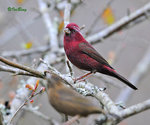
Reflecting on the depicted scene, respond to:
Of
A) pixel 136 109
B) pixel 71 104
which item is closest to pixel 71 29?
pixel 71 104

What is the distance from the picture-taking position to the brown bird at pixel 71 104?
1.94m

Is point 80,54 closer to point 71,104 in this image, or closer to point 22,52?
point 71,104

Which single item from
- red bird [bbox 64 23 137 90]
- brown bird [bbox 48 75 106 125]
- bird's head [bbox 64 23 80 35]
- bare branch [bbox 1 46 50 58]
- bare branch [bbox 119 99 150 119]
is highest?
bare branch [bbox 1 46 50 58]

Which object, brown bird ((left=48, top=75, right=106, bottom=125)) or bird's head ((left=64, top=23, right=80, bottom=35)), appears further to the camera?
bird's head ((left=64, top=23, right=80, bottom=35))

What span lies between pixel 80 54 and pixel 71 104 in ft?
5.27

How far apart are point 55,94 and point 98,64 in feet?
5.46

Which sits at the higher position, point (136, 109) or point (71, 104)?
point (71, 104)

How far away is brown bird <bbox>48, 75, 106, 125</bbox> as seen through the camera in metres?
1.94

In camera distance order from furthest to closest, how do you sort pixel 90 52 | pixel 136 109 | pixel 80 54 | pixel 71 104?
pixel 90 52 < pixel 80 54 < pixel 71 104 < pixel 136 109

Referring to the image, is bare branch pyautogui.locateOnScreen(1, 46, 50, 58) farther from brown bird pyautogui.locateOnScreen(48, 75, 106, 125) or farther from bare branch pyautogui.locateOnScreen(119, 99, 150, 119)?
bare branch pyautogui.locateOnScreen(119, 99, 150, 119)

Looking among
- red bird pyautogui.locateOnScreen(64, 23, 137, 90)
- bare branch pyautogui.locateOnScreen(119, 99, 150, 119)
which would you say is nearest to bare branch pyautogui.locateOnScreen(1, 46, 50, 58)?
red bird pyautogui.locateOnScreen(64, 23, 137, 90)

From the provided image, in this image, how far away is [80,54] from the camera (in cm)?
352

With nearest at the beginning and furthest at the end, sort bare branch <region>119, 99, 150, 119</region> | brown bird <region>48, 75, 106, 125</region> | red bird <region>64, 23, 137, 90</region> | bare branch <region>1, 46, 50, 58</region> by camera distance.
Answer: bare branch <region>119, 99, 150, 119</region> → brown bird <region>48, 75, 106, 125</region> → red bird <region>64, 23, 137, 90</region> → bare branch <region>1, 46, 50, 58</region>

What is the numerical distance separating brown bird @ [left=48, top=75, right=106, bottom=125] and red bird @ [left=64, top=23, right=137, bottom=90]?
1368 millimetres
